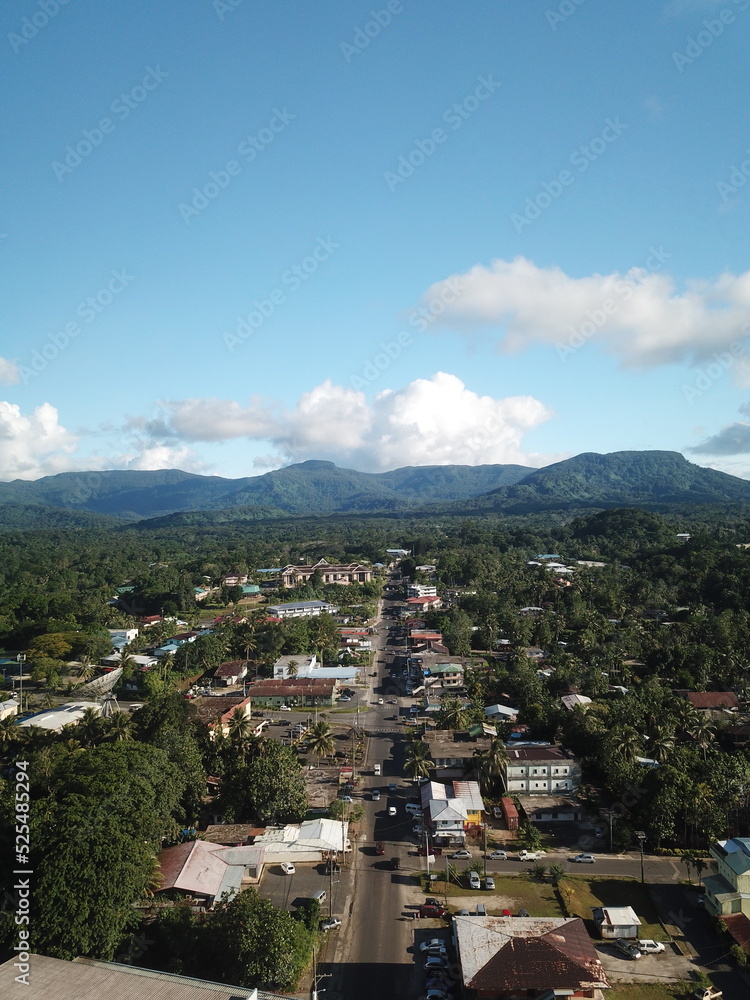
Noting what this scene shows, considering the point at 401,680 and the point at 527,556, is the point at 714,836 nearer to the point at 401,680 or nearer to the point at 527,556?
the point at 401,680

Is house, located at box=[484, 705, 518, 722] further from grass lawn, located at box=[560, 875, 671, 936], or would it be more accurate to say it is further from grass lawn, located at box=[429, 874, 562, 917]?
grass lawn, located at box=[429, 874, 562, 917]

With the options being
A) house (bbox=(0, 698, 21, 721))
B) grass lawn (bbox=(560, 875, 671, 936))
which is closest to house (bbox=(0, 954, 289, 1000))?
grass lawn (bbox=(560, 875, 671, 936))

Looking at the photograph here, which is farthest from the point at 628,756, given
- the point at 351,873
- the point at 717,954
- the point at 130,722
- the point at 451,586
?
the point at 451,586

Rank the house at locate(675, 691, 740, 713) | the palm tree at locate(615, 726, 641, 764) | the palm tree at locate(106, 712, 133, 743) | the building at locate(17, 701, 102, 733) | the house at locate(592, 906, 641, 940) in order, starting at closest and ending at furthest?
the house at locate(592, 906, 641, 940)
the palm tree at locate(615, 726, 641, 764)
the palm tree at locate(106, 712, 133, 743)
the building at locate(17, 701, 102, 733)
the house at locate(675, 691, 740, 713)

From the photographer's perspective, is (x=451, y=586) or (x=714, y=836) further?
(x=451, y=586)

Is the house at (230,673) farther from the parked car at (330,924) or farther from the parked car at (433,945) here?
the parked car at (433,945)
